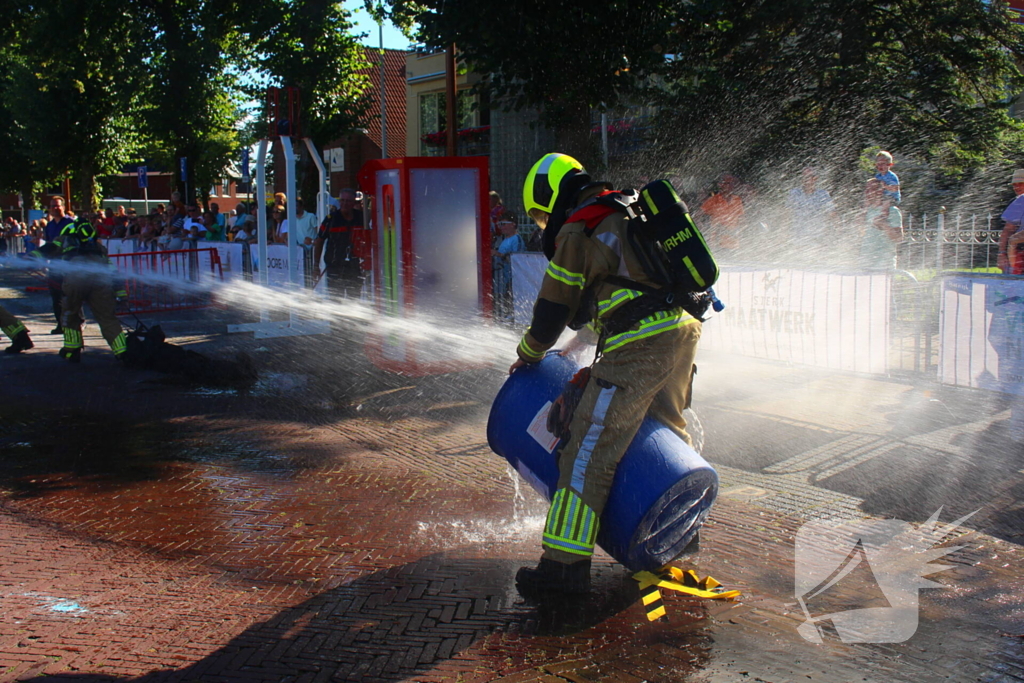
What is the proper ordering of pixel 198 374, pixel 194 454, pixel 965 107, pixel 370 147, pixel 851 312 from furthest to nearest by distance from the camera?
pixel 370 147 < pixel 965 107 < pixel 198 374 < pixel 851 312 < pixel 194 454

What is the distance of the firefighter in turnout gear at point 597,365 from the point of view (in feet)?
11.1

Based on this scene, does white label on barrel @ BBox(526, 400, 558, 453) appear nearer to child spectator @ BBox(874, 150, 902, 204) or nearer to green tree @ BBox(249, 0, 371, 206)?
child spectator @ BBox(874, 150, 902, 204)

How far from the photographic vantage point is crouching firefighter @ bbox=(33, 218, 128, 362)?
9.05 meters

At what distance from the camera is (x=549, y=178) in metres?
3.73

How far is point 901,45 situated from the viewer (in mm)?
12398

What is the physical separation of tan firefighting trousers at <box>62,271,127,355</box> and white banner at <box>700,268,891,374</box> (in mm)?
5936

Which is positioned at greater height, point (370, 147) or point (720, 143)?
point (370, 147)

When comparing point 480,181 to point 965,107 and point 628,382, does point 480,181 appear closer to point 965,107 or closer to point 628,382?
point 628,382

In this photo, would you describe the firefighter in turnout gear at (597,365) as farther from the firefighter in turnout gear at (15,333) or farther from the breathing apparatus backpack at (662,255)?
the firefighter in turnout gear at (15,333)

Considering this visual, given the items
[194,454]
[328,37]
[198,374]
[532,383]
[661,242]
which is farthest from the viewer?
[328,37]

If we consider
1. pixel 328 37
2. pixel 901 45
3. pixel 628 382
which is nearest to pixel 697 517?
pixel 628 382

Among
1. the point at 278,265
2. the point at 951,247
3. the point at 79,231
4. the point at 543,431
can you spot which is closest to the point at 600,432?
the point at 543,431

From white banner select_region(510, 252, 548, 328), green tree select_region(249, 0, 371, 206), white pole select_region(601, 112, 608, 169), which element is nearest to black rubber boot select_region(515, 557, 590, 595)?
white banner select_region(510, 252, 548, 328)

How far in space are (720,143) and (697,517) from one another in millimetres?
9385
